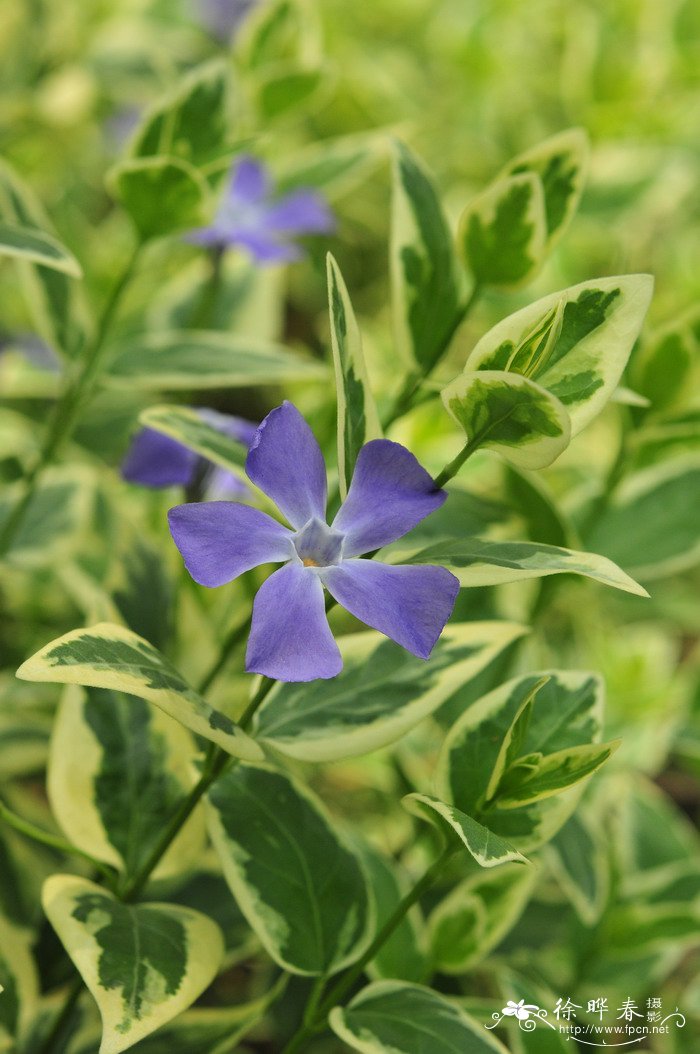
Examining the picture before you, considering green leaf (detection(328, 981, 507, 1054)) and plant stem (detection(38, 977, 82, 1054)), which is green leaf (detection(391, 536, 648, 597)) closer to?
green leaf (detection(328, 981, 507, 1054))

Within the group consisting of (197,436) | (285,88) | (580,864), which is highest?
(285,88)

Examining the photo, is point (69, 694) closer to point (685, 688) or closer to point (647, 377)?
point (647, 377)

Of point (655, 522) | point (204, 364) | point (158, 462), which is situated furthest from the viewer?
point (655, 522)

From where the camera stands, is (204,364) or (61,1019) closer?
(61,1019)

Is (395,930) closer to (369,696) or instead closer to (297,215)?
(369,696)

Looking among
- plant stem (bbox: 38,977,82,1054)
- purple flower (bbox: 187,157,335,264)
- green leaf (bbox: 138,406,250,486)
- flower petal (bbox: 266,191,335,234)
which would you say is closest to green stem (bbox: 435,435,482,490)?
green leaf (bbox: 138,406,250,486)

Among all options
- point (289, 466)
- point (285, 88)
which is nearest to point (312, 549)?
point (289, 466)

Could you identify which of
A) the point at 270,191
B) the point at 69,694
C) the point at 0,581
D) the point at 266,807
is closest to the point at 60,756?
the point at 69,694
